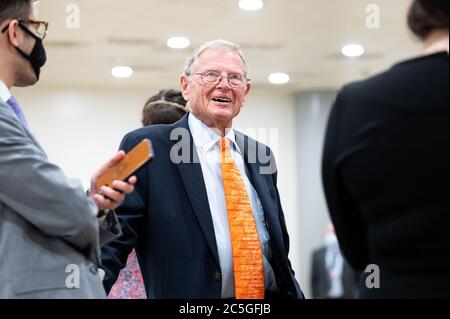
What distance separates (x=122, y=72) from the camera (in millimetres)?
10148

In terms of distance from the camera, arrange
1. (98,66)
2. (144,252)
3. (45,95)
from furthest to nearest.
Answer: (45,95) → (98,66) → (144,252)

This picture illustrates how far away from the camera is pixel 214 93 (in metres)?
2.85

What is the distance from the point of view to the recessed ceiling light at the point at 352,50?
344 inches

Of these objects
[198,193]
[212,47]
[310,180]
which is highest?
[310,180]

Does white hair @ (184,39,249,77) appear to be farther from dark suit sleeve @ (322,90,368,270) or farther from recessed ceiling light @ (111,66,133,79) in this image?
recessed ceiling light @ (111,66,133,79)

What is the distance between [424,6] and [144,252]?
1.38 metres

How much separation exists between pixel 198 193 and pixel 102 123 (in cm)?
869

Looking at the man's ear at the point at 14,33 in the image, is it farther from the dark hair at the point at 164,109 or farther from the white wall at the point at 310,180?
the white wall at the point at 310,180

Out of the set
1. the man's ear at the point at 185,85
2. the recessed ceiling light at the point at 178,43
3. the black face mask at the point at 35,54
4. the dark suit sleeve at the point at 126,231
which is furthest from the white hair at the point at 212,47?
the recessed ceiling light at the point at 178,43

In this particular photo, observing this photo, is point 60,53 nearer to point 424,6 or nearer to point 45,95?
point 45,95

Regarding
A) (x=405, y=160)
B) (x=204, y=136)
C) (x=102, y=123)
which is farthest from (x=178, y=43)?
(x=405, y=160)

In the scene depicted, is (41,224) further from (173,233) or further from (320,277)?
(320,277)

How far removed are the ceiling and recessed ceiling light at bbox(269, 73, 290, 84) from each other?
102 millimetres
